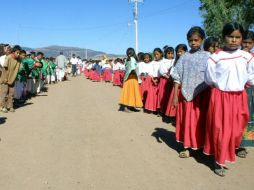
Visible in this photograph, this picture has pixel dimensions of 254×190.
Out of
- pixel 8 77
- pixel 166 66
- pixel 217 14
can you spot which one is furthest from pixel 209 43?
pixel 217 14

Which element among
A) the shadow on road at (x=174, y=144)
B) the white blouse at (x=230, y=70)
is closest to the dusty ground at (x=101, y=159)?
the shadow on road at (x=174, y=144)

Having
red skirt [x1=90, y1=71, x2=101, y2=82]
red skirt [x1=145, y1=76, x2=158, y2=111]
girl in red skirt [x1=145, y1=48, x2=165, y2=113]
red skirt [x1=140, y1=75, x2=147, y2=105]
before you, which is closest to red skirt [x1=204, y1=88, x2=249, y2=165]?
girl in red skirt [x1=145, y1=48, x2=165, y2=113]

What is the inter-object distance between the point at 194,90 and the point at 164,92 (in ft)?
15.0

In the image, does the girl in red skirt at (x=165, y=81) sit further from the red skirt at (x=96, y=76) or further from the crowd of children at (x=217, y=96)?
the red skirt at (x=96, y=76)

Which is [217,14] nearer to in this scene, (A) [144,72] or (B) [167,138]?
(A) [144,72]

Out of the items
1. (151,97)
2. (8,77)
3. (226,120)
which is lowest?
(151,97)

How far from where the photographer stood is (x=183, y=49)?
8953 millimetres

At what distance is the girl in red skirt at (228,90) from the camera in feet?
18.4

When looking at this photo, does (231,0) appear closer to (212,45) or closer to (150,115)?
(150,115)

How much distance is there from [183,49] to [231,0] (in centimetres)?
1191

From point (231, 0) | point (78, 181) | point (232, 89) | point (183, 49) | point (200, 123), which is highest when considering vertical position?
point (231, 0)

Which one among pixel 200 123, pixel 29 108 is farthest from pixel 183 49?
pixel 29 108

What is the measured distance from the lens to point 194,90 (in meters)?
6.42

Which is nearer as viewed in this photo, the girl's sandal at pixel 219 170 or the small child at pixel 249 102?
the girl's sandal at pixel 219 170
